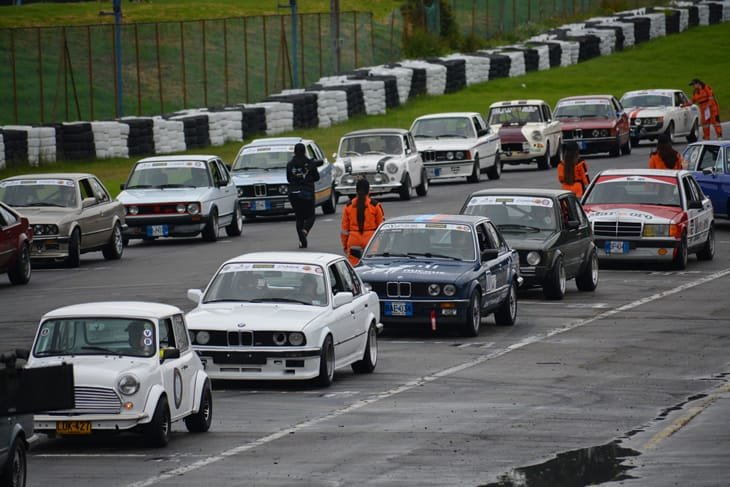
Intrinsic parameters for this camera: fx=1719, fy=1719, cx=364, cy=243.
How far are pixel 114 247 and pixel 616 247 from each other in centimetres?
862

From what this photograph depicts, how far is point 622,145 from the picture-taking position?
4694 cm

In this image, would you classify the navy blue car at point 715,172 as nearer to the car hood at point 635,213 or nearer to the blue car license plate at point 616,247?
the car hood at point 635,213

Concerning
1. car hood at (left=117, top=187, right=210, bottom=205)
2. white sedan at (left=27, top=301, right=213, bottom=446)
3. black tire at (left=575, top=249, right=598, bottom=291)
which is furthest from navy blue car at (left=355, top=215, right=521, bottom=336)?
car hood at (left=117, top=187, right=210, bottom=205)

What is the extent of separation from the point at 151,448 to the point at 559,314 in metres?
9.87

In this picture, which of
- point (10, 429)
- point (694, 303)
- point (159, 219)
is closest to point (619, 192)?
point (694, 303)

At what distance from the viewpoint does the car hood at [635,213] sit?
87.4 feet

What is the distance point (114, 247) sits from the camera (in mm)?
29406

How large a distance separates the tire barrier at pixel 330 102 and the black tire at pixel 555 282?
1967 cm

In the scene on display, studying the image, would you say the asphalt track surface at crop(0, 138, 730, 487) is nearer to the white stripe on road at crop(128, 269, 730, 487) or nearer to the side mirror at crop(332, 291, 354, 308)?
the white stripe on road at crop(128, 269, 730, 487)

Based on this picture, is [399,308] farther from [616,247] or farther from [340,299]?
[616,247]

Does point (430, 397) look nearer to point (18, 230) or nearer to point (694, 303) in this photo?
point (694, 303)

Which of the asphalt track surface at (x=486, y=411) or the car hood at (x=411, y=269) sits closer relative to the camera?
the asphalt track surface at (x=486, y=411)

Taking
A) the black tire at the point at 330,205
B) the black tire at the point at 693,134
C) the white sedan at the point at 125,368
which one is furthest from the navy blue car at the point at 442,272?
the black tire at the point at 693,134

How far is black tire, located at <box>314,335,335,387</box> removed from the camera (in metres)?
16.0
